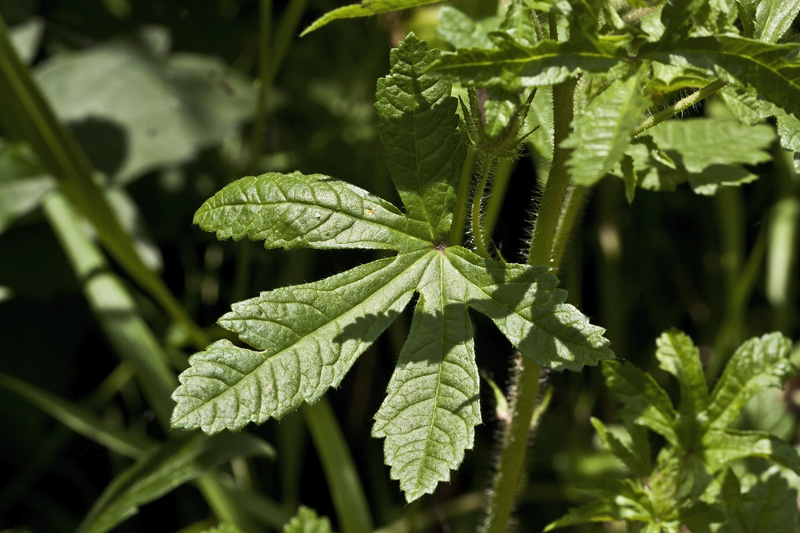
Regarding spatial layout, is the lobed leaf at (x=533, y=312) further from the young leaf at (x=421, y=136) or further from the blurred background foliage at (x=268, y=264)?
the blurred background foliage at (x=268, y=264)

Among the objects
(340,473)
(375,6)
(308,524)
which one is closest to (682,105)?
(375,6)

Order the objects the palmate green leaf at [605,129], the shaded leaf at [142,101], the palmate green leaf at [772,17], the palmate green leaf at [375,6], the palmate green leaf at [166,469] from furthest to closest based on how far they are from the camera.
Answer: the shaded leaf at [142,101]
the palmate green leaf at [166,469]
the palmate green leaf at [772,17]
the palmate green leaf at [375,6]
the palmate green leaf at [605,129]

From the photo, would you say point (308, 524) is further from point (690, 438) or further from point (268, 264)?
point (268, 264)

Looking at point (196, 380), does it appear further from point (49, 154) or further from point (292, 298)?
point (49, 154)

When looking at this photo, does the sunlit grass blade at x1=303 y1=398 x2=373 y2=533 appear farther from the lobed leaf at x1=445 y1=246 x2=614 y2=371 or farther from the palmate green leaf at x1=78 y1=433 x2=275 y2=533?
the lobed leaf at x1=445 y1=246 x2=614 y2=371

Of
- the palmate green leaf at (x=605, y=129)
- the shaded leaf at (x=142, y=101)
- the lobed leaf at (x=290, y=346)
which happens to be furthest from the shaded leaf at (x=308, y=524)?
the shaded leaf at (x=142, y=101)

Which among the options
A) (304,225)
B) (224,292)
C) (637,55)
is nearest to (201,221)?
(304,225)
